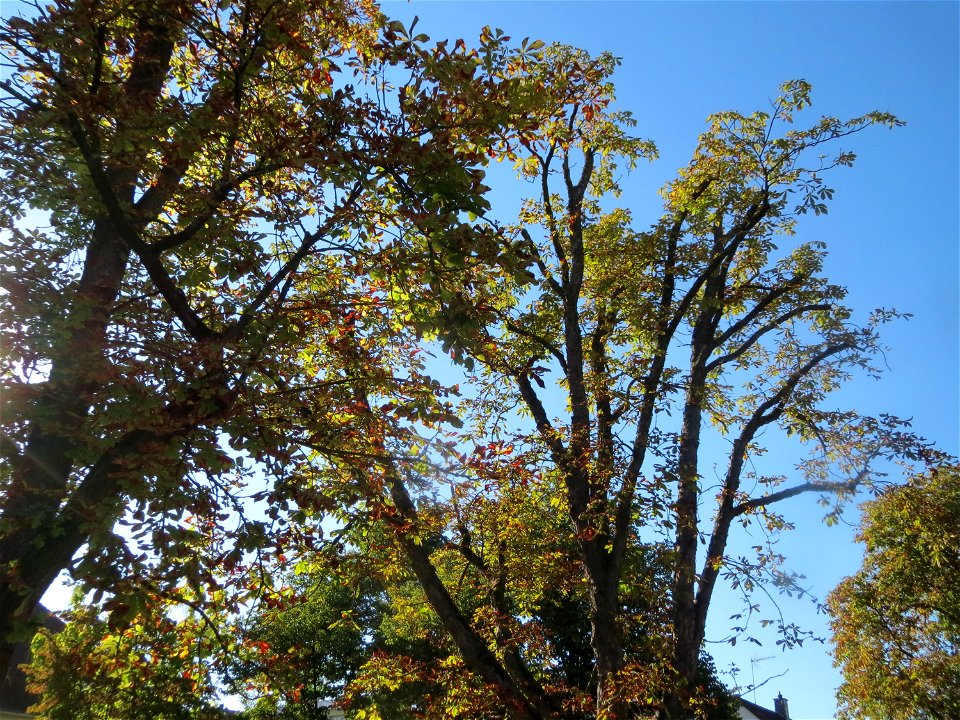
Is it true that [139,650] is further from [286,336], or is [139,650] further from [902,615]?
[902,615]

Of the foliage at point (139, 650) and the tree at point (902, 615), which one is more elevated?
the tree at point (902, 615)

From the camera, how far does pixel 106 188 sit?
627 cm

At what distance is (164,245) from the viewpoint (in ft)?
22.9

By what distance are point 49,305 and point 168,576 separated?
8.24 ft

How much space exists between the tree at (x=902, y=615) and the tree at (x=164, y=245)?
2091cm

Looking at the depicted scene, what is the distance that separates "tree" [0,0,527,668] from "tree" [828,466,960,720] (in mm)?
20911

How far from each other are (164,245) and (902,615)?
2666 centimetres

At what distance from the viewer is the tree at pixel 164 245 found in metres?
6.24

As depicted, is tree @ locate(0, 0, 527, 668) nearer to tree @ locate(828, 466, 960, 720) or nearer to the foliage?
the foliage

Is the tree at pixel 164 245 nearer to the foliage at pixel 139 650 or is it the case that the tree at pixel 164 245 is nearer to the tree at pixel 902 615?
the foliage at pixel 139 650

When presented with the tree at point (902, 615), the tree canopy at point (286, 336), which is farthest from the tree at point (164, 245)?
the tree at point (902, 615)

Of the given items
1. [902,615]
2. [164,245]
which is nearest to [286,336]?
[164,245]

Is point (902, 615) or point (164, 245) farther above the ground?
point (902, 615)

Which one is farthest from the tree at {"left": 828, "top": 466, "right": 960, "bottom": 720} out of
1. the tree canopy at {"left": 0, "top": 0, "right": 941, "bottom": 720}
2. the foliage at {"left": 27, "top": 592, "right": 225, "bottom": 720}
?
the foliage at {"left": 27, "top": 592, "right": 225, "bottom": 720}
